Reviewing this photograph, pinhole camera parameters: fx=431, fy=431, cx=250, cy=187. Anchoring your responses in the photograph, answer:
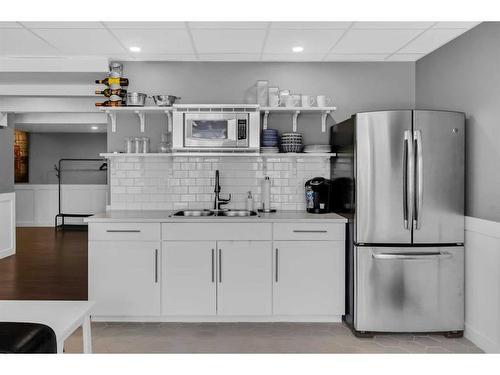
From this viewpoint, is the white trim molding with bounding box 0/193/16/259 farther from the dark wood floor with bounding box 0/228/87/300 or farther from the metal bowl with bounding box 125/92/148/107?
the metal bowl with bounding box 125/92/148/107

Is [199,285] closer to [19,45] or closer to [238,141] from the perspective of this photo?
[238,141]

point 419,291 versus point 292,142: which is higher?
point 292,142

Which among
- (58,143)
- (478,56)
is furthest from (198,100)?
(58,143)

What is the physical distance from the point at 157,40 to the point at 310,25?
1315 mm

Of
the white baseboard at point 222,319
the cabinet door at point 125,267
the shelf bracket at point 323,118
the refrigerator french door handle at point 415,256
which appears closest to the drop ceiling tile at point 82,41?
the cabinet door at point 125,267

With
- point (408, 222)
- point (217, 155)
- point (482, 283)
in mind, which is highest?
point (217, 155)

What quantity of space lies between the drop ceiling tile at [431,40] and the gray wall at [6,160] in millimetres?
5621

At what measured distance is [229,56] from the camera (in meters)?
4.15


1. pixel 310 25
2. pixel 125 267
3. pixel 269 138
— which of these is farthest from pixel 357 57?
pixel 125 267

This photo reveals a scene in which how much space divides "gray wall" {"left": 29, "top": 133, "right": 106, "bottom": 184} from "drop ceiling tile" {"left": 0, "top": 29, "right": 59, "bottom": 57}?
270 inches

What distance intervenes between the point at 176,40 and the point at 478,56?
2415mm

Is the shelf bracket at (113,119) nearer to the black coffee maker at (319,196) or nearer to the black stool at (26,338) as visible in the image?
the black coffee maker at (319,196)

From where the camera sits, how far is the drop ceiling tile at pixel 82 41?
138 inches

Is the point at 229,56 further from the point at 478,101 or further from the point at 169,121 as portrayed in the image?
the point at 478,101
